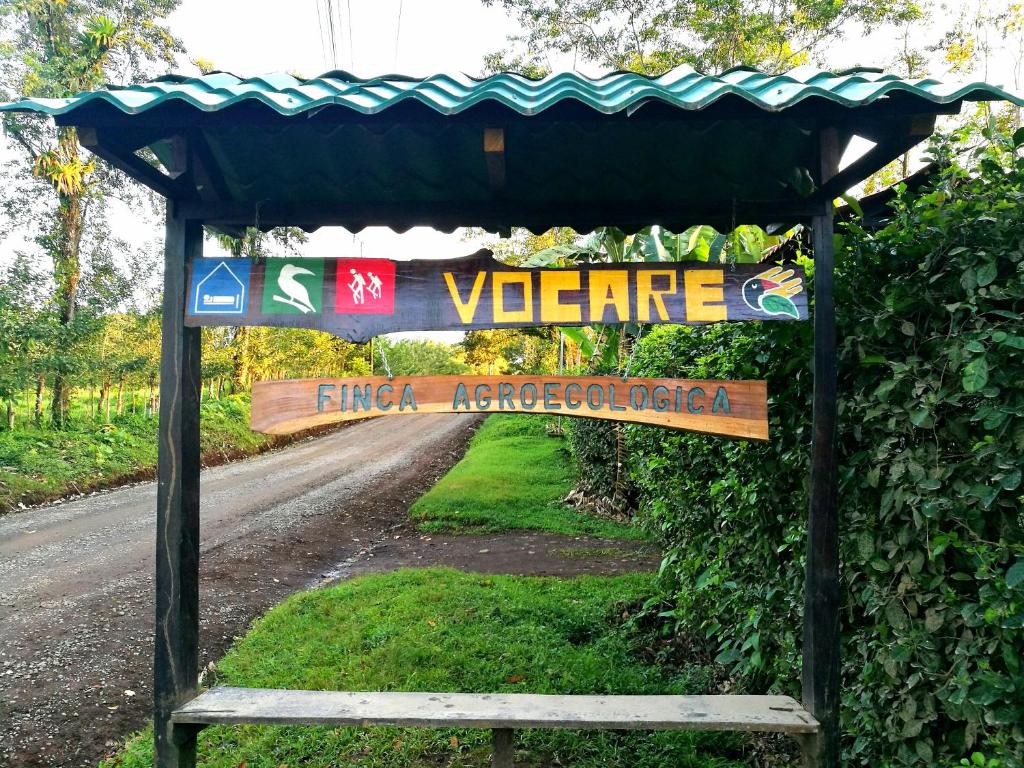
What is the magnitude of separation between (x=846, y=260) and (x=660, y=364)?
2.64m

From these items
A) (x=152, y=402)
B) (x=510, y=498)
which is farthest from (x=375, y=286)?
(x=152, y=402)

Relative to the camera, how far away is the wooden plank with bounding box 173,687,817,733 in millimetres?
2619

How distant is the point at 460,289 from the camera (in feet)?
9.55

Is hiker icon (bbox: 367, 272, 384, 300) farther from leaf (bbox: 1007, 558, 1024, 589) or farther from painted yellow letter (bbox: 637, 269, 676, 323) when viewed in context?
leaf (bbox: 1007, 558, 1024, 589)

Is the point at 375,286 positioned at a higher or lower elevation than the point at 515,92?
lower

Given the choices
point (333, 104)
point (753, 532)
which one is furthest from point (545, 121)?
point (753, 532)

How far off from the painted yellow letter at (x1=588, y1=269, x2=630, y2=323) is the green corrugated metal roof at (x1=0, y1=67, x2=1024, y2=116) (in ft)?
2.54

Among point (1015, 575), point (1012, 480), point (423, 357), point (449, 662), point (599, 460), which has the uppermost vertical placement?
point (423, 357)

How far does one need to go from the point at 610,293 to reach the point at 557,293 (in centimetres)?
24

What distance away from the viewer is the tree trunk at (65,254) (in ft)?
46.2

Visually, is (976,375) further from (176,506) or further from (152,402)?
(152,402)

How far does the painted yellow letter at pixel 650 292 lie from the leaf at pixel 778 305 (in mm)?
400

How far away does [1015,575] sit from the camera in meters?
1.72

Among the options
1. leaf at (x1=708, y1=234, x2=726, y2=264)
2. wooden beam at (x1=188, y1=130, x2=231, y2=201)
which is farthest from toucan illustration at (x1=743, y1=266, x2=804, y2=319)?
leaf at (x1=708, y1=234, x2=726, y2=264)
